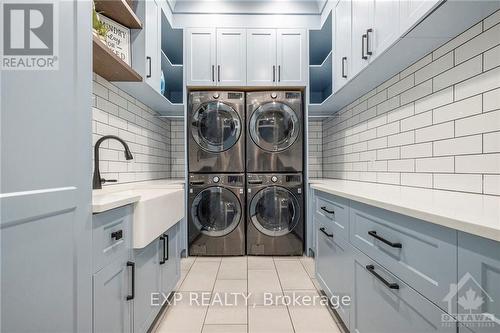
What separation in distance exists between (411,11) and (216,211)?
219cm

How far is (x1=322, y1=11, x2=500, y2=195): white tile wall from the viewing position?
1079mm

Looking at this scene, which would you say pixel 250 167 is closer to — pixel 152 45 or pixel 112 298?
pixel 152 45

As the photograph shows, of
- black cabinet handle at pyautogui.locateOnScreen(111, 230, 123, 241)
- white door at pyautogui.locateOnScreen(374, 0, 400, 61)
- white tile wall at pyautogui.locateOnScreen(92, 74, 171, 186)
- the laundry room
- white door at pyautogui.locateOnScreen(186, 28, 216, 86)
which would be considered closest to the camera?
the laundry room

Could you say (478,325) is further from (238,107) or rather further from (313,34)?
(313,34)

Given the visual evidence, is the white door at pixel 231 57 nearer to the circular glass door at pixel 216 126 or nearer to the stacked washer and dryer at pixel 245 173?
the stacked washer and dryer at pixel 245 173

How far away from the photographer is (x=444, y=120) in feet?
4.31

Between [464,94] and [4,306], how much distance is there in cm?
183

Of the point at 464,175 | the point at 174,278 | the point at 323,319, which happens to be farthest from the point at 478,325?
the point at 174,278

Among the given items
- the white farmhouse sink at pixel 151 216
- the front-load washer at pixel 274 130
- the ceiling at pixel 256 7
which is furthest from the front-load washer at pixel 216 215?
the ceiling at pixel 256 7

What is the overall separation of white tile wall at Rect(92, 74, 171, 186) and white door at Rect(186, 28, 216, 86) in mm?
607

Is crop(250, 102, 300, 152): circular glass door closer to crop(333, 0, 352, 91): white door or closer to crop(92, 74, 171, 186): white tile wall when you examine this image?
crop(333, 0, 352, 91): white door

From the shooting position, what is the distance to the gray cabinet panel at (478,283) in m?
0.56

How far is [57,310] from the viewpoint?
72 centimetres

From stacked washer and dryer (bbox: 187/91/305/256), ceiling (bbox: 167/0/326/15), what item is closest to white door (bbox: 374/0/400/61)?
stacked washer and dryer (bbox: 187/91/305/256)
